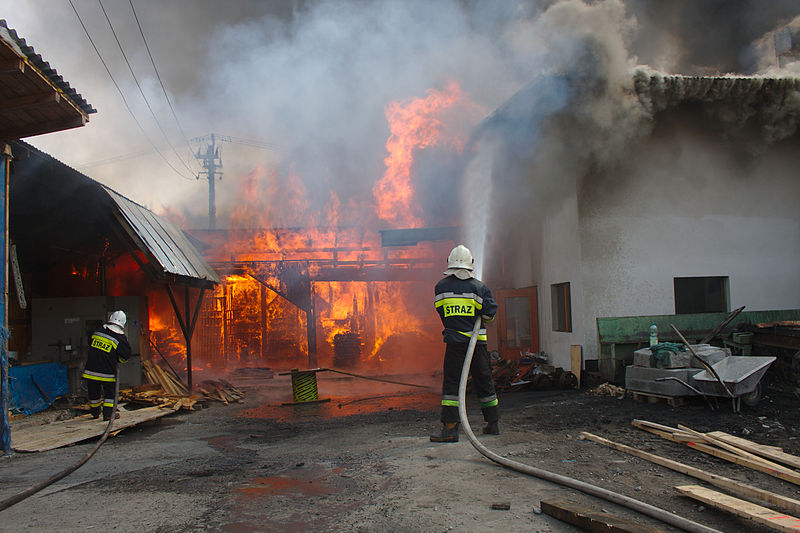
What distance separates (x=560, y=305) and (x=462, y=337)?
656 centimetres

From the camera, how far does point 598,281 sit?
10.1 meters

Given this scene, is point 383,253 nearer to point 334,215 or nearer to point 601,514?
point 334,215

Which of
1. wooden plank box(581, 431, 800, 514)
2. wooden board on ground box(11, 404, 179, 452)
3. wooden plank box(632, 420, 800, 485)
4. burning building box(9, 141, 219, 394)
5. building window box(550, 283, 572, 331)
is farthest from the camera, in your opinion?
building window box(550, 283, 572, 331)

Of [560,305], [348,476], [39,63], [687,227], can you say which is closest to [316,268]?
[560,305]

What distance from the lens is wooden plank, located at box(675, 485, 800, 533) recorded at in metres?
2.86

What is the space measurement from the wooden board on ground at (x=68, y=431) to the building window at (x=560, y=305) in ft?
25.7

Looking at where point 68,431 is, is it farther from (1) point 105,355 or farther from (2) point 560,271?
(2) point 560,271

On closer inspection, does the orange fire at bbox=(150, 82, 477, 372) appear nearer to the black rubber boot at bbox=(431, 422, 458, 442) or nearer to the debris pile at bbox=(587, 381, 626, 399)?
the debris pile at bbox=(587, 381, 626, 399)

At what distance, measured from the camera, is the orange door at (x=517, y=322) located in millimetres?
12438

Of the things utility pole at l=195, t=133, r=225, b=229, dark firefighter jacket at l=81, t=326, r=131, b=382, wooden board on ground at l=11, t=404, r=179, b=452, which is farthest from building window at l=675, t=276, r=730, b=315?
utility pole at l=195, t=133, r=225, b=229

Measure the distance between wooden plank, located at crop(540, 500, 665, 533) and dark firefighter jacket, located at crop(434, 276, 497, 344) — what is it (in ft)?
8.02

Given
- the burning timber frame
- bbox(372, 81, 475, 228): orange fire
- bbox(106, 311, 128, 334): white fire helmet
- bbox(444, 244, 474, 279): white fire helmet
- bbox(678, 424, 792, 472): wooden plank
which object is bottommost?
bbox(678, 424, 792, 472): wooden plank

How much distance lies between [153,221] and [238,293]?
9948mm

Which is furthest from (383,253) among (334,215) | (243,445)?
(243,445)
